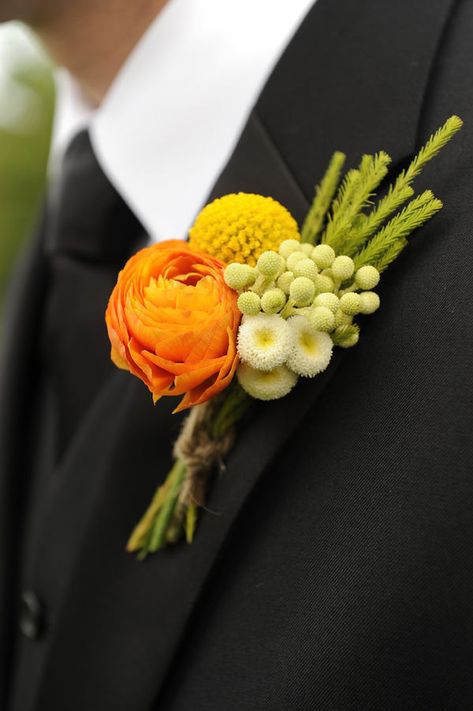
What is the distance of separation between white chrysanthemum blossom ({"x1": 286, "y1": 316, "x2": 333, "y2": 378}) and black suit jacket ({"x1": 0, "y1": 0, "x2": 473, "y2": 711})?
7 centimetres

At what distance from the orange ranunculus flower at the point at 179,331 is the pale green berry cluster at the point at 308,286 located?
0.02 metres

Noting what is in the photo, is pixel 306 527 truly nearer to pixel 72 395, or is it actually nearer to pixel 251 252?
pixel 251 252

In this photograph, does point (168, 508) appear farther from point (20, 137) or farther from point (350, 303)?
point (20, 137)

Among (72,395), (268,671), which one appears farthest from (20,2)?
(268,671)

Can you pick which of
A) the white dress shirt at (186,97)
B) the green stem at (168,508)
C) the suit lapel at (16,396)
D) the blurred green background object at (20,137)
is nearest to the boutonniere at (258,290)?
the green stem at (168,508)

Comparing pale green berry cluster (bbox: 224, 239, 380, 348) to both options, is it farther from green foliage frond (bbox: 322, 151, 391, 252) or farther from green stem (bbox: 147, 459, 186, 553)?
green stem (bbox: 147, 459, 186, 553)

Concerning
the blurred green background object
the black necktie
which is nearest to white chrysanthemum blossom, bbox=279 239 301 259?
the black necktie

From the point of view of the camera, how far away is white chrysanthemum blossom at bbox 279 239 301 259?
548 millimetres

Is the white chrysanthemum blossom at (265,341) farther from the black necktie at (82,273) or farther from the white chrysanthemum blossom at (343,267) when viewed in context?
the black necktie at (82,273)

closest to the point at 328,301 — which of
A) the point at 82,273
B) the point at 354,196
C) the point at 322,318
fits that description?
the point at 322,318

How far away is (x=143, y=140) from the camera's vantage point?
0.87m

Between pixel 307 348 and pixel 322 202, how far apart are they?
0.52 ft

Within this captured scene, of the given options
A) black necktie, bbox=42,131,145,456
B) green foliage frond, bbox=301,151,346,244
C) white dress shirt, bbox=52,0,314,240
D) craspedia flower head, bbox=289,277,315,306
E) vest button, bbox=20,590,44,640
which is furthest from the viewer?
black necktie, bbox=42,131,145,456

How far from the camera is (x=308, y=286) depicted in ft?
1.68
